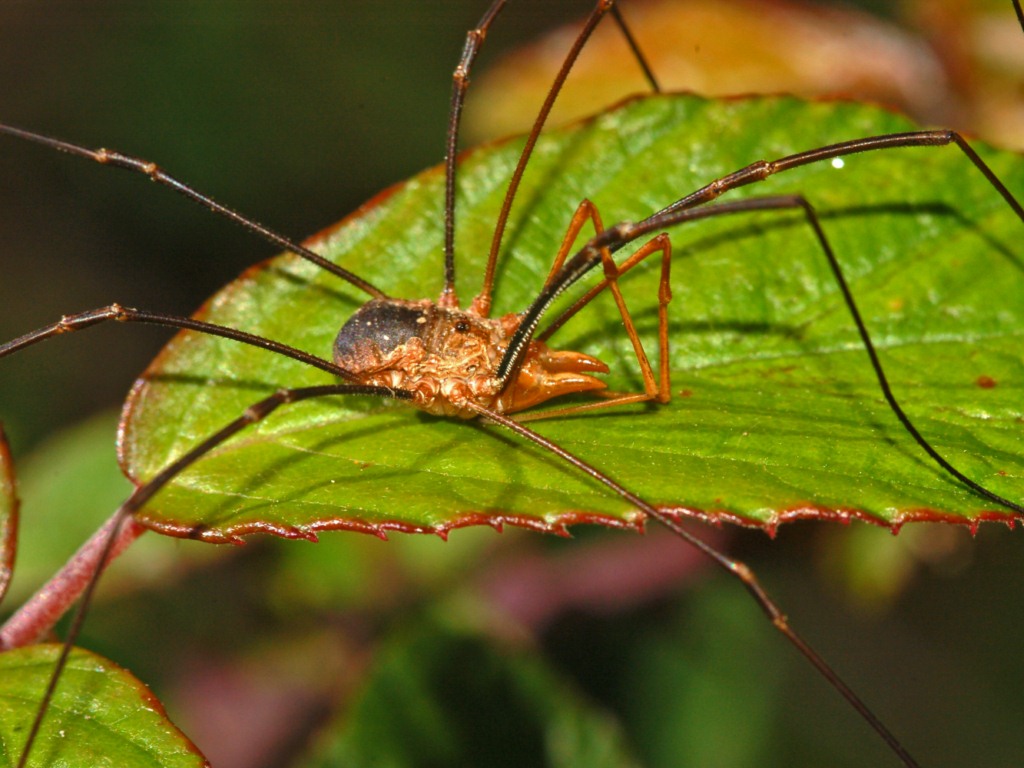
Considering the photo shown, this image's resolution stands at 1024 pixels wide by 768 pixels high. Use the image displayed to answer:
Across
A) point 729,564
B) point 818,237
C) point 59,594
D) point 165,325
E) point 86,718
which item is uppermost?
point 818,237

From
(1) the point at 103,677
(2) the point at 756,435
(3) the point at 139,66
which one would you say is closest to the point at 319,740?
(1) the point at 103,677

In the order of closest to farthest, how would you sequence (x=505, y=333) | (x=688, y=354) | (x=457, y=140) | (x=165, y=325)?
(x=165, y=325) → (x=688, y=354) → (x=457, y=140) → (x=505, y=333)

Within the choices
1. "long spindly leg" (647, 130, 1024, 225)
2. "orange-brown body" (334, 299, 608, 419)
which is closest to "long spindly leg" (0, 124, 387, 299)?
"orange-brown body" (334, 299, 608, 419)

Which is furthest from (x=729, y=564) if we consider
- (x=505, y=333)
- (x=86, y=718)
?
(x=86, y=718)

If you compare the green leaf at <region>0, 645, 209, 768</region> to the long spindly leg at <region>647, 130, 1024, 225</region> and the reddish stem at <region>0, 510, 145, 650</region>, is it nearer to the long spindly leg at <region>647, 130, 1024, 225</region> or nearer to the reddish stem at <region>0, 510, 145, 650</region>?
the reddish stem at <region>0, 510, 145, 650</region>

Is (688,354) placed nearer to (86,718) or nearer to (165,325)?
(165,325)

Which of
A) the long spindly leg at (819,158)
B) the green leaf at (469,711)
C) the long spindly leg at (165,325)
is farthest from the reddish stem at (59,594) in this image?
the long spindly leg at (819,158)

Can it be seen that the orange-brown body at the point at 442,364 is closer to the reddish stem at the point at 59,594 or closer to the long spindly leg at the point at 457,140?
the long spindly leg at the point at 457,140
